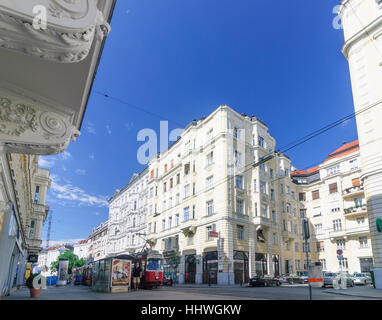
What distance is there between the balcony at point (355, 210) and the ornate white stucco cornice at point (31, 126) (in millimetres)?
44028

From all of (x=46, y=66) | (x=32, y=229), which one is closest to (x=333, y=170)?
(x=32, y=229)

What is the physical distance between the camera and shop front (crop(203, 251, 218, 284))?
32094 millimetres

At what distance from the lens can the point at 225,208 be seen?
33094 millimetres

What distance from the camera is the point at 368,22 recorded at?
23.5m

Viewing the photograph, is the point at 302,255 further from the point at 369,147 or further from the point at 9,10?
the point at 9,10

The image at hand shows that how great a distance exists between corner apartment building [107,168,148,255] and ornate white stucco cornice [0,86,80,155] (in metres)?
44.0

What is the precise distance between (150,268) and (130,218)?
3474 centimetres

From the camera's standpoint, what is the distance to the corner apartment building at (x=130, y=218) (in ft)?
176

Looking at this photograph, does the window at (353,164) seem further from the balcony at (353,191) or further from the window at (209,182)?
the window at (209,182)

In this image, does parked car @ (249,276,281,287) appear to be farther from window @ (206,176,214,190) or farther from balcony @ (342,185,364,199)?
balcony @ (342,185,364,199)

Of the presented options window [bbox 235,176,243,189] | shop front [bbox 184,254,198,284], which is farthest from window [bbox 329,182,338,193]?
shop front [bbox 184,254,198,284]

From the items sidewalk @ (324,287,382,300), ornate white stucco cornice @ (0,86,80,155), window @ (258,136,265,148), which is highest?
window @ (258,136,265,148)

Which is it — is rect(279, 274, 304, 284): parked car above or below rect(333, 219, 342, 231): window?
below

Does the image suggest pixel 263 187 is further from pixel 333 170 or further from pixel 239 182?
pixel 333 170
